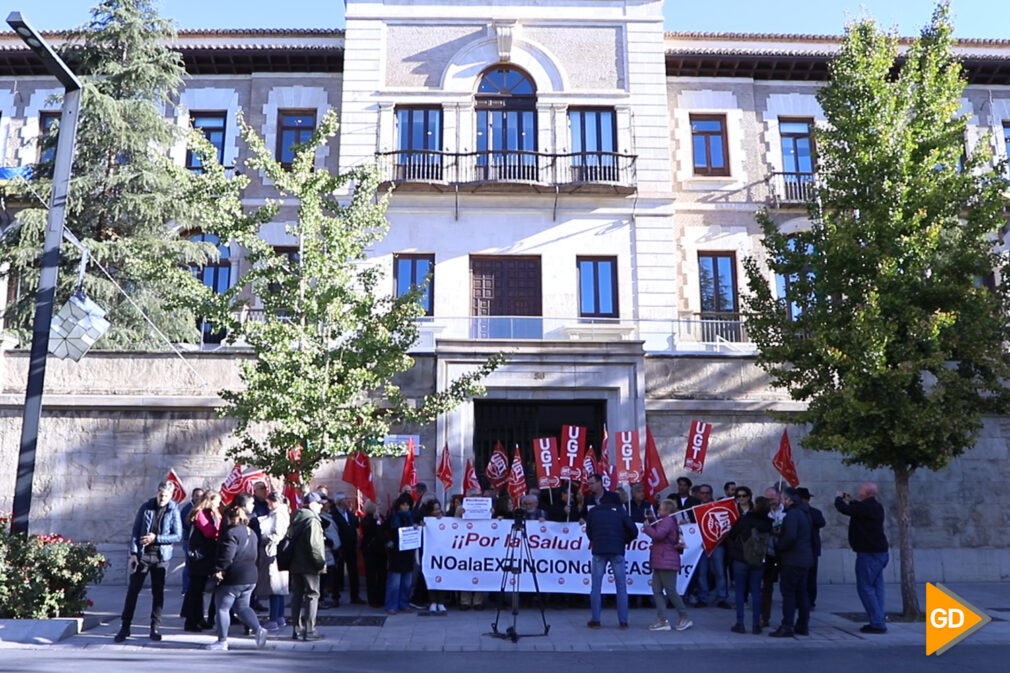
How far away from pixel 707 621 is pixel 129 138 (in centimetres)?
1704

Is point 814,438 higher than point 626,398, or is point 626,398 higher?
point 626,398

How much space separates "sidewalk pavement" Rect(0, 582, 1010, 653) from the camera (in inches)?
377

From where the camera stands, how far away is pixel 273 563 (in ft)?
35.1

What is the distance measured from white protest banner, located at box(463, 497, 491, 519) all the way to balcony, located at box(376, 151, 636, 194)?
1080 cm

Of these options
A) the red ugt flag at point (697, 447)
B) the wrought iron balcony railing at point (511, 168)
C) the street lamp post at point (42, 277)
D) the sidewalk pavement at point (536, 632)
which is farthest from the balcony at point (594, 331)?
the sidewalk pavement at point (536, 632)

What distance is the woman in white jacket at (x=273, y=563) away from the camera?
10.6 m

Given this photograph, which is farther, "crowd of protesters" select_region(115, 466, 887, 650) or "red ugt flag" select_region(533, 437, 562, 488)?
"red ugt flag" select_region(533, 437, 562, 488)

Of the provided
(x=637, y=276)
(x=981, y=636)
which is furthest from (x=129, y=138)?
(x=981, y=636)

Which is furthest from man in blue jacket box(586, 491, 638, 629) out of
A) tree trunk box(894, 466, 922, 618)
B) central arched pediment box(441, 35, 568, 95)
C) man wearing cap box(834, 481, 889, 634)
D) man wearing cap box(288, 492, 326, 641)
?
central arched pediment box(441, 35, 568, 95)

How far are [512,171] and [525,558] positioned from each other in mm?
12092

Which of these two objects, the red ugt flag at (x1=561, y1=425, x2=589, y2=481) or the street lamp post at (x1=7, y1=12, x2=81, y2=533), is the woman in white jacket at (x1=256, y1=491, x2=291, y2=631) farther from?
the red ugt flag at (x1=561, y1=425, x2=589, y2=481)

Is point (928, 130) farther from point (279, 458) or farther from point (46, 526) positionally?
point (46, 526)

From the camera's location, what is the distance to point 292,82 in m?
23.6

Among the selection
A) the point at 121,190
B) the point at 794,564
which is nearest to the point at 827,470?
the point at 794,564
